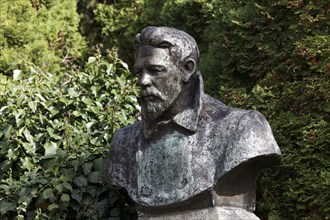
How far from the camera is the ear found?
15.2 feet

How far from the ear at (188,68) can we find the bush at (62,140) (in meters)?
1.09

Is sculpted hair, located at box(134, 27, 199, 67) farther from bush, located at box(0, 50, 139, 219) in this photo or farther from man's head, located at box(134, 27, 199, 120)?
bush, located at box(0, 50, 139, 219)

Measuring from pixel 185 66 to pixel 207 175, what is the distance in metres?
0.58

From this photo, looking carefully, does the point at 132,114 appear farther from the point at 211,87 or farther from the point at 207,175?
the point at 207,175

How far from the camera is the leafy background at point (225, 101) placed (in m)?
5.85

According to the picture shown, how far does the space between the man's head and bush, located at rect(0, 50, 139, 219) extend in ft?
3.30

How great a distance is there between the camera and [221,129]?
4.58 m

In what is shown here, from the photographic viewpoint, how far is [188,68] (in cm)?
464

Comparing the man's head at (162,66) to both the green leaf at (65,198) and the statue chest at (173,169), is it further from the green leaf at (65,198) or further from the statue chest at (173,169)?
the green leaf at (65,198)

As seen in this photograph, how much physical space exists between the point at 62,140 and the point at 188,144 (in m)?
1.81

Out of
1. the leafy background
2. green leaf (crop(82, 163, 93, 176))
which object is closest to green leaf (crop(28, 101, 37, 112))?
the leafy background

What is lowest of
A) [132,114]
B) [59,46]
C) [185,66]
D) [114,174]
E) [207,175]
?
[59,46]

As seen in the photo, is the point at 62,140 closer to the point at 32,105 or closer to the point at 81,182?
the point at 32,105

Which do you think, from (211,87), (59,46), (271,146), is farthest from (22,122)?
(59,46)
